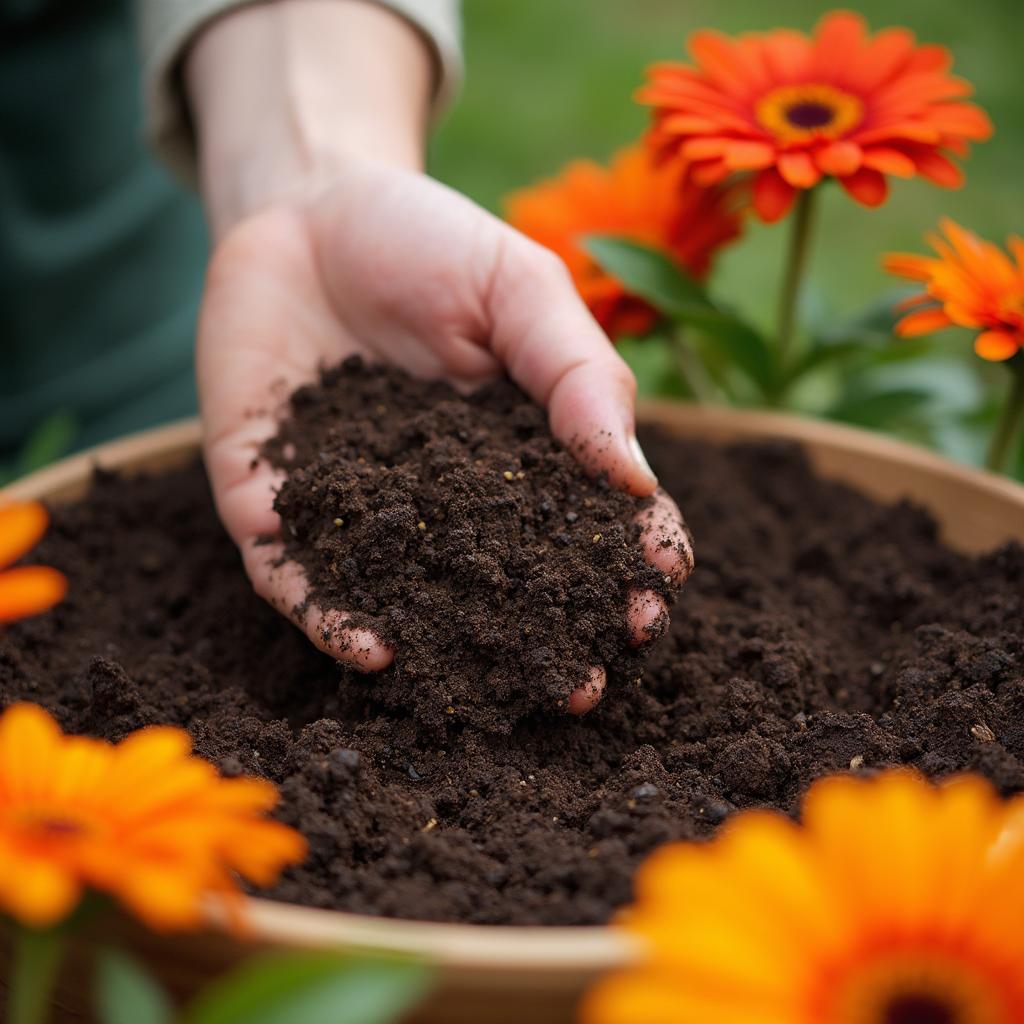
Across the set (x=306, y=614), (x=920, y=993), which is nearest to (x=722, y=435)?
(x=306, y=614)

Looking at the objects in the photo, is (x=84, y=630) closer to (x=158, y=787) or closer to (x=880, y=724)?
(x=158, y=787)

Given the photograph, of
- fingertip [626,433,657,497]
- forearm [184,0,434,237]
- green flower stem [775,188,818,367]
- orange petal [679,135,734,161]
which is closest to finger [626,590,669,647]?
fingertip [626,433,657,497]

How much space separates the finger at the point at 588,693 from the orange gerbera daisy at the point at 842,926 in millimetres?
429

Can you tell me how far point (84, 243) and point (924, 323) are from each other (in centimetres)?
143

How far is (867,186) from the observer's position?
1412 millimetres

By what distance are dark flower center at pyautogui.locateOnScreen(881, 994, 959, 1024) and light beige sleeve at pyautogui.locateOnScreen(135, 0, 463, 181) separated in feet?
5.08

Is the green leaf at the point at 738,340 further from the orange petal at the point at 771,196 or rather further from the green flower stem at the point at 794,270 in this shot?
the orange petal at the point at 771,196

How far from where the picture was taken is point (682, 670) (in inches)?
48.7

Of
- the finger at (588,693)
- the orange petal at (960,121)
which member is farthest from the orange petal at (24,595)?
the orange petal at (960,121)

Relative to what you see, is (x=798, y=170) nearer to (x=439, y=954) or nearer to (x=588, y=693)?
(x=588, y=693)

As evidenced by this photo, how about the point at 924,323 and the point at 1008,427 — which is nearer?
the point at 924,323

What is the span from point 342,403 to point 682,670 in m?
0.49

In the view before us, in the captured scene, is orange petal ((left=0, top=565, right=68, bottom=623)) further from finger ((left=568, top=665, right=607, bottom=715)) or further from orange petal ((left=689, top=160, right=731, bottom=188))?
orange petal ((left=689, top=160, right=731, bottom=188))

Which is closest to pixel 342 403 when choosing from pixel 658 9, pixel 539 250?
pixel 539 250
